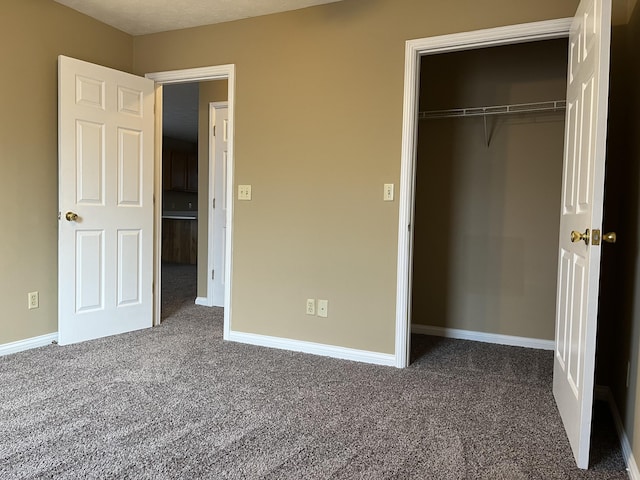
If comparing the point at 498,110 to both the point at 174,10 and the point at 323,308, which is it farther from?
the point at 174,10

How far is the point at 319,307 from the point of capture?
3203mm

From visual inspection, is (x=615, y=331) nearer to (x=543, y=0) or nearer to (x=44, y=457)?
(x=543, y=0)

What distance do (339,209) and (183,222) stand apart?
5.48 m

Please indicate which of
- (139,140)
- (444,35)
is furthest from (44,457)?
(444,35)

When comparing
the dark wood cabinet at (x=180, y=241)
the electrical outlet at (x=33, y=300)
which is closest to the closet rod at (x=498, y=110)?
the electrical outlet at (x=33, y=300)

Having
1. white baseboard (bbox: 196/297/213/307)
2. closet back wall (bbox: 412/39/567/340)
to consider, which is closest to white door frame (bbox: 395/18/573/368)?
closet back wall (bbox: 412/39/567/340)

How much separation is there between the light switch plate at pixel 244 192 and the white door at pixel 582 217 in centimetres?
206

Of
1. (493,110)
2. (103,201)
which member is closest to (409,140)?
(493,110)

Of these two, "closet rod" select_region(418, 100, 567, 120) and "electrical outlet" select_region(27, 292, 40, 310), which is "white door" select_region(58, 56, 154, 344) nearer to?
"electrical outlet" select_region(27, 292, 40, 310)

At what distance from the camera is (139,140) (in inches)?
144

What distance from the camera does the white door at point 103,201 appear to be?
3.22 meters

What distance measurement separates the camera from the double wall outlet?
125 inches

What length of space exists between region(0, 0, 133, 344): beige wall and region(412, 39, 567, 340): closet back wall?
9.20ft

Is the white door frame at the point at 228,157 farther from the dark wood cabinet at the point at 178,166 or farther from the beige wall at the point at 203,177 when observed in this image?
the dark wood cabinet at the point at 178,166
